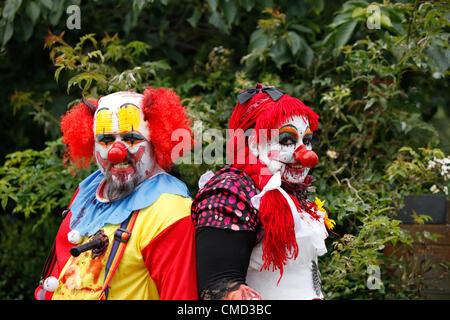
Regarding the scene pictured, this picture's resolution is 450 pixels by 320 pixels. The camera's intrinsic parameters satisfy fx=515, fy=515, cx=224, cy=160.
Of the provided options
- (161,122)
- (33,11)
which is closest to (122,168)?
(161,122)

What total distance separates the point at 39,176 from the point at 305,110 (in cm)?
185

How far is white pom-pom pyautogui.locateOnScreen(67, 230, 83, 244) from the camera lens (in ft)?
6.59

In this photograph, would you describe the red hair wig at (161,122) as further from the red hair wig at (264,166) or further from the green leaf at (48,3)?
the green leaf at (48,3)

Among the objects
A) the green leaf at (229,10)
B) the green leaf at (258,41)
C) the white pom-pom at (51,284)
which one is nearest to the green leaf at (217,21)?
the green leaf at (229,10)

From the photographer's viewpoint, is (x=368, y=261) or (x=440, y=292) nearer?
(x=368, y=261)

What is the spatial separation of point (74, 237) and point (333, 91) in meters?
1.82

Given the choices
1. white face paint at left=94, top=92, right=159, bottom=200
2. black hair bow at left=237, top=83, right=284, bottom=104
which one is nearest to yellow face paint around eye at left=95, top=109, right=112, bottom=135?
white face paint at left=94, top=92, right=159, bottom=200

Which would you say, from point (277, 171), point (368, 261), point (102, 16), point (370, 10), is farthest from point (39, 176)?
point (370, 10)

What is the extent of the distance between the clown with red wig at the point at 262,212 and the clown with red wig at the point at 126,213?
0.12 m

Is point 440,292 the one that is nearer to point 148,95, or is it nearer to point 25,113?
point 148,95

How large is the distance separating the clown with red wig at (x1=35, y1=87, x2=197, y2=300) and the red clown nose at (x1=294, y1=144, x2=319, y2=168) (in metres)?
0.48

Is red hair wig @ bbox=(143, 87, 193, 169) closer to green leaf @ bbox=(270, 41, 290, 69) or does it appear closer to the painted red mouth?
the painted red mouth

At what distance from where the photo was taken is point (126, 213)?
6.55 feet

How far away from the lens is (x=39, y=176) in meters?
3.16
